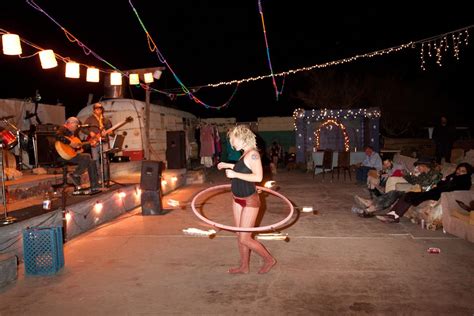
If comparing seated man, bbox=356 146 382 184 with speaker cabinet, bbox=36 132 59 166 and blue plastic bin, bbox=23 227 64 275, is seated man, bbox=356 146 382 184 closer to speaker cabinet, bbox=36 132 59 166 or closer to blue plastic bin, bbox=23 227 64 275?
speaker cabinet, bbox=36 132 59 166

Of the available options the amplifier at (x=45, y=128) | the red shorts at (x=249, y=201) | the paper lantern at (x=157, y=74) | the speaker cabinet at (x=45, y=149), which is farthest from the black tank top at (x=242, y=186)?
the paper lantern at (x=157, y=74)

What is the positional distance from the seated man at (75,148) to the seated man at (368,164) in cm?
856

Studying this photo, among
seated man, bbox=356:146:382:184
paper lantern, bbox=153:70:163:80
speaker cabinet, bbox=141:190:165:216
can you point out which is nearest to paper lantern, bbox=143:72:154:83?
paper lantern, bbox=153:70:163:80

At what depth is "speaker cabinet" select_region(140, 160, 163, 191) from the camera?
8.43 metres

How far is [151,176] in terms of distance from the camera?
Result: 333 inches

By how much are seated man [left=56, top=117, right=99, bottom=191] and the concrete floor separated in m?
1.39

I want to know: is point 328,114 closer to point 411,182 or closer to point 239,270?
point 411,182

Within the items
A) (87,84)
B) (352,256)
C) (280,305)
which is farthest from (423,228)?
(87,84)

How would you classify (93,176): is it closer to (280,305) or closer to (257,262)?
(257,262)

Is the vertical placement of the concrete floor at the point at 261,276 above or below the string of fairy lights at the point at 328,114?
below

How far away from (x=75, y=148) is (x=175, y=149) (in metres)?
6.73

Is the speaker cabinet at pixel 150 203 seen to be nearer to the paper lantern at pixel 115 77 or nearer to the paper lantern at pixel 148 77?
the paper lantern at pixel 115 77

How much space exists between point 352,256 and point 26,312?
3994 mm

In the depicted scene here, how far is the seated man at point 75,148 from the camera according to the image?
7.68 metres
